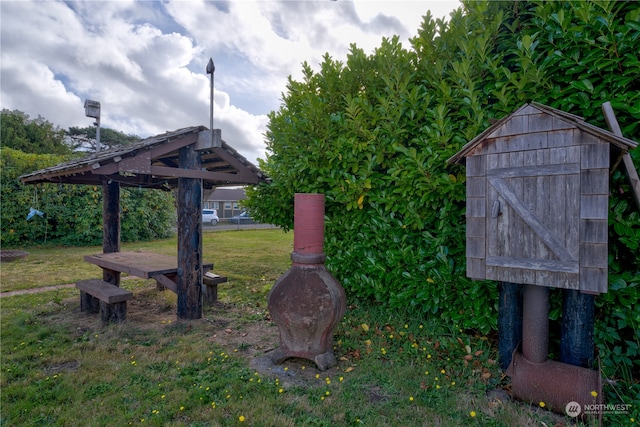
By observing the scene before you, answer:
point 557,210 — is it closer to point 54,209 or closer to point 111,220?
point 111,220

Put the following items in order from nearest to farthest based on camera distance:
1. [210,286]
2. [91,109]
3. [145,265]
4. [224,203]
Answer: [145,265] → [210,286] → [91,109] → [224,203]

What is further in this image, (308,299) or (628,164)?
(308,299)

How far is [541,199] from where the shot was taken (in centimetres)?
270

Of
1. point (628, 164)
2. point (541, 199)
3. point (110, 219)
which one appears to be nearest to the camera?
point (628, 164)

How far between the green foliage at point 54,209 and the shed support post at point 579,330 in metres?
15.3

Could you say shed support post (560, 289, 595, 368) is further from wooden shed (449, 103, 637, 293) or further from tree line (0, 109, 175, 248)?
tree line (0, 109, 175, 248)

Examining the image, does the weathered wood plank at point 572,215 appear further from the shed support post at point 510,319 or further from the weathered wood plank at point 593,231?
the shed support post at point 510,319

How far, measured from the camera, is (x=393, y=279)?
14.8 feet

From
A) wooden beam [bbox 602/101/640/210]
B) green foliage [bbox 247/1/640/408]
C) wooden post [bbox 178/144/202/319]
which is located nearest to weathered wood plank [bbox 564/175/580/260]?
wooden beam [bbox 602/101/640/210]

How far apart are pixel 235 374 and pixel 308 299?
1.13 metres

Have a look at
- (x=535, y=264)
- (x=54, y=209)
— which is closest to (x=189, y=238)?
(x=535, y=264)

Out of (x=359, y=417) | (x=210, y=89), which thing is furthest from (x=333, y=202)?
(x=359, y=417)

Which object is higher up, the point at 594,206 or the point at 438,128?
the point at 438,128

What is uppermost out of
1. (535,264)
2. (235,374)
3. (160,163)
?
(160,163)
